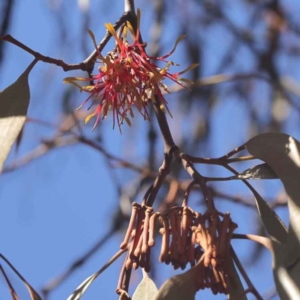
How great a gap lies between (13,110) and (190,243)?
0.77 feet

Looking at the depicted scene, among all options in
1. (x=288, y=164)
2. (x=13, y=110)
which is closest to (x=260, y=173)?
(x=288, y=164)

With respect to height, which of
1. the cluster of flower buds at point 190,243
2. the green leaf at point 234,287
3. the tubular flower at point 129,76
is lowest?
the green leaf at point 234,287

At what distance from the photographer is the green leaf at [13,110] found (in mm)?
703

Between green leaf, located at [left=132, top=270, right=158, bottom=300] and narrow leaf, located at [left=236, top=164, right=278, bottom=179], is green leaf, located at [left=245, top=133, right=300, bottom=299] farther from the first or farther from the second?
green leaf, located at [left=132, top=270, right=158, bottom=300]

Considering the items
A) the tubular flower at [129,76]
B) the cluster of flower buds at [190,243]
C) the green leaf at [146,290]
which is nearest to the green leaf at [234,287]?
the cluster of flower buds at [190,243]

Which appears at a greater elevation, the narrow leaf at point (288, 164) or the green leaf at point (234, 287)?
the narrow leaf at point (288, 164)

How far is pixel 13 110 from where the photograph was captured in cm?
73

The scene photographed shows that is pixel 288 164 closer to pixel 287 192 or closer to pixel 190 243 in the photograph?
pixel 287 192

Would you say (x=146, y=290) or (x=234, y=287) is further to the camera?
(x=146, y=290)

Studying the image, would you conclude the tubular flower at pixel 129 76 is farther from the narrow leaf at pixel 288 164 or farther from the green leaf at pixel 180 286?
the green leaf at pixel 180 286

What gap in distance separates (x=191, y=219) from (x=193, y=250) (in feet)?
0.12

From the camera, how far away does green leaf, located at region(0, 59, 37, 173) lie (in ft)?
2.31

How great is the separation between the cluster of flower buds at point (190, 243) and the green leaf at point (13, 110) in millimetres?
148

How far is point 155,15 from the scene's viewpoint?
81.5 inches
